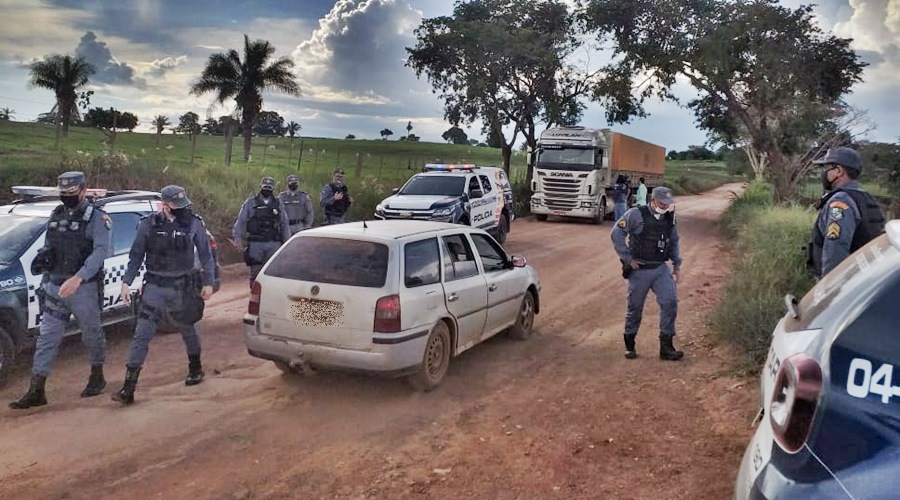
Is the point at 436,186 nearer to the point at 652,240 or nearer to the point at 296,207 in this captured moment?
the point at 296,207

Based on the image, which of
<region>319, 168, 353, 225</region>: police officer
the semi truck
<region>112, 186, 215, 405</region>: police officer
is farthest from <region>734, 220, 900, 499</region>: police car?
the semi truck

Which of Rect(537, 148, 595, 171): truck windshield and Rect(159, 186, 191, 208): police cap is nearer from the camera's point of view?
Rect(159, 186, 191, 208): police cap

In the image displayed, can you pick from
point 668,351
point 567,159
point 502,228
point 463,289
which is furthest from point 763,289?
point 567,159

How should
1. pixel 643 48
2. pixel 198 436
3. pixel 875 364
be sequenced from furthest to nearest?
pixel 643 48
pixel 198 436
pixel 875 364

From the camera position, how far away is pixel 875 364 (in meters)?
2.12

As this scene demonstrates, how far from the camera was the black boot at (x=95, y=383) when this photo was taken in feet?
19.2

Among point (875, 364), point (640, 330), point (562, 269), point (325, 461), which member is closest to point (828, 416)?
point (875, 364)

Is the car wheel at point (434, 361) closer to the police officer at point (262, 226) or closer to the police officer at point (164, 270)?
the police officer at point (164, 270)

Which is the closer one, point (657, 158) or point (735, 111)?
point (735, 111)

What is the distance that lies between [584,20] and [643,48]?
318cm

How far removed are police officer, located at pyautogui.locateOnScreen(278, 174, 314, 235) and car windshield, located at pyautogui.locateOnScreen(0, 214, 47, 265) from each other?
12.0 feet

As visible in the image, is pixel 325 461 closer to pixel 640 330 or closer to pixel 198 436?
pixel 198 436

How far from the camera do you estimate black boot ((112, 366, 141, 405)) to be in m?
5.63

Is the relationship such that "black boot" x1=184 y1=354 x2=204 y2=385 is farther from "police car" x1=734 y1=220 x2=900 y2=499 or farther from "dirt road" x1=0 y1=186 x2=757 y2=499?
"police car" x1=734 y1=220 x2=900 y2=499
